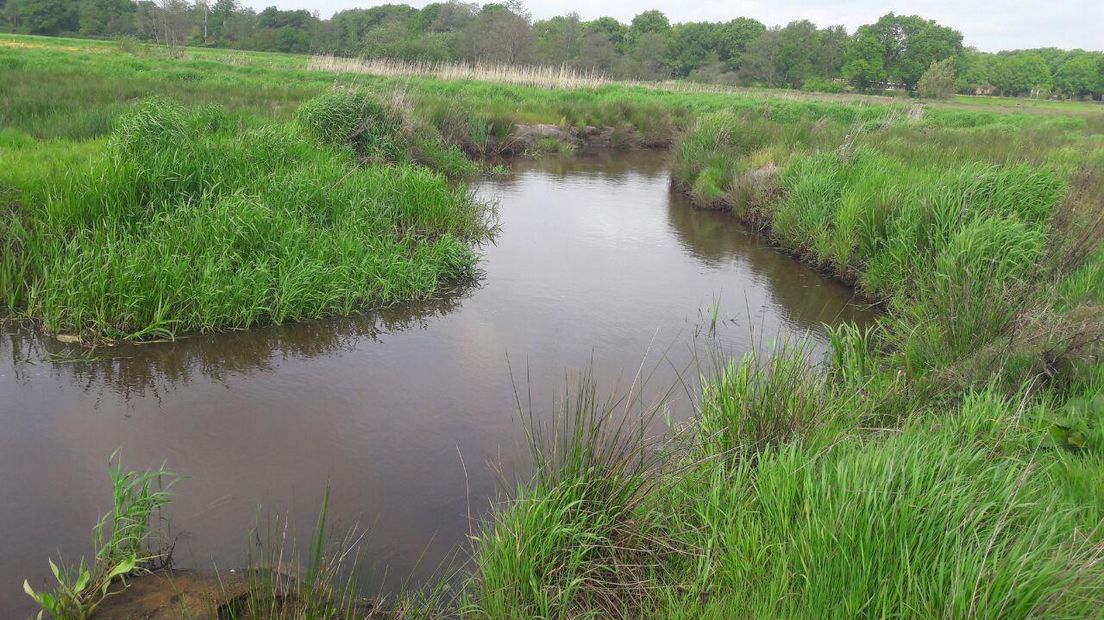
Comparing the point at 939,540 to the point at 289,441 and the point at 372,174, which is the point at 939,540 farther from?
the point at 372,174

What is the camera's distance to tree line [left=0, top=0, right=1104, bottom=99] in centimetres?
5638

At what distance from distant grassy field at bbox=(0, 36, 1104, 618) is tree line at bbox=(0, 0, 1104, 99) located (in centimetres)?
3783

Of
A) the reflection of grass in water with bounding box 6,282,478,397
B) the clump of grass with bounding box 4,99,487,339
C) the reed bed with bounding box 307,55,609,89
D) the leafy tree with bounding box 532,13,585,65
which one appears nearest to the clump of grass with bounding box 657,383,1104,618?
the reflection of grass in water with bounding box 6,282,478,397

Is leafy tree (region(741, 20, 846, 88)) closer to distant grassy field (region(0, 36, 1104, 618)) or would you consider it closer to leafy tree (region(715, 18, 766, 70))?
leafy tree (region(715, 18, 766, 70))

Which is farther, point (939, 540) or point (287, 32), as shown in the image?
point (287, 32)

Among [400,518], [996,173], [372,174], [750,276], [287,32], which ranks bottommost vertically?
[400,518]

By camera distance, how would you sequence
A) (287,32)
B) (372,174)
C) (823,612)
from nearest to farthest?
(823,612) < (372,174) < (287,32)

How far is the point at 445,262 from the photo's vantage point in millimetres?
8023

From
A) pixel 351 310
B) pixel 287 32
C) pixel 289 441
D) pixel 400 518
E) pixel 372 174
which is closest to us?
pixel 400 518

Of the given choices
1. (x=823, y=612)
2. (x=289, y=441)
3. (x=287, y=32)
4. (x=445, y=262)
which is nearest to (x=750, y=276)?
(x=445, y=262)

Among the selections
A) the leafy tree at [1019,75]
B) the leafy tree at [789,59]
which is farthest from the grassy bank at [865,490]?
the leafy tree at [1019,75]

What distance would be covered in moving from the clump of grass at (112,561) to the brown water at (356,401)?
0.13 metres

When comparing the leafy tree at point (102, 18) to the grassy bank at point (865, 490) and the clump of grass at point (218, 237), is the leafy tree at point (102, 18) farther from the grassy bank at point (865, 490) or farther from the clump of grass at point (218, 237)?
the grassy bank at point (865, 490)

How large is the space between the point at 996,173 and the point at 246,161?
8.94m
